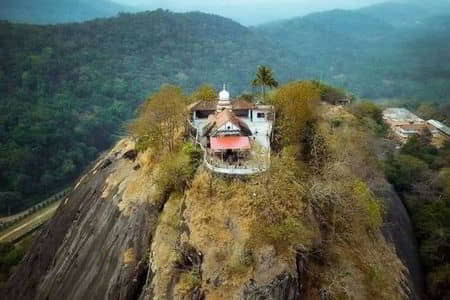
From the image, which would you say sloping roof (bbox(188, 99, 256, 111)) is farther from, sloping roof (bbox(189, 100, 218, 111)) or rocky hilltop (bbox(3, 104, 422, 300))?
rocky hilltop (bbox(3, 104, 422, 300))

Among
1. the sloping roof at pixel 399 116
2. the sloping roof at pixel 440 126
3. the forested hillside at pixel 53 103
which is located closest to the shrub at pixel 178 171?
the sloping roof at pixel 440 126

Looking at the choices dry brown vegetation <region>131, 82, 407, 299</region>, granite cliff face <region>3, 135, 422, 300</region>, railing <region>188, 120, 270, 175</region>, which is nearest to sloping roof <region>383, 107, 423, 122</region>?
granite cliff face <region>3, 135, 422, 300</region>

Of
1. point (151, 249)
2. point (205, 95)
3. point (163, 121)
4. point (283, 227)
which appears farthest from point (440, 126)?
point (151, 249)

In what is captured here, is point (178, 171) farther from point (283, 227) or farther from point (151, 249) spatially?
point (283, 227)

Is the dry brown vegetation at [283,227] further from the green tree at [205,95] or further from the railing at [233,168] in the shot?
the green tree at [205,95]

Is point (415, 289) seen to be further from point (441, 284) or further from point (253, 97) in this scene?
point (253, 97)
